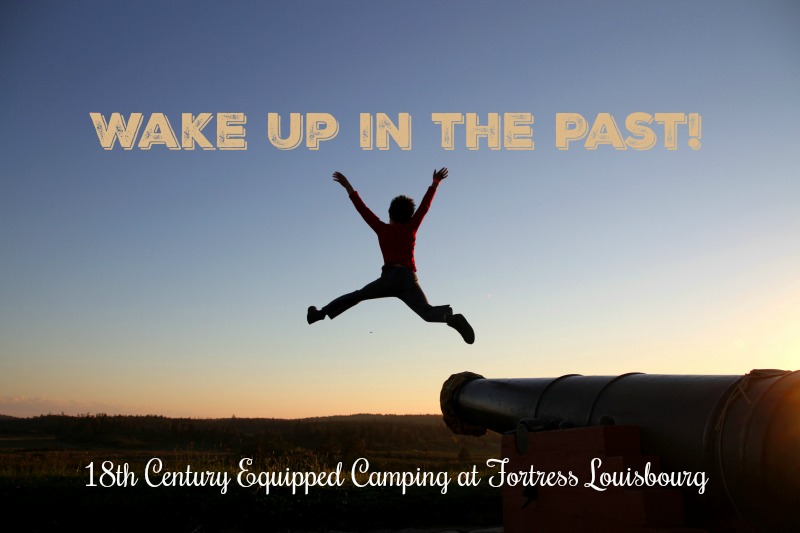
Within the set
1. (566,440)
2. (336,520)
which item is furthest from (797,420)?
(336,520)

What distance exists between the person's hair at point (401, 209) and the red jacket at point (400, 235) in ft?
0.29

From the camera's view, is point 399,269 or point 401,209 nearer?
point 399,269

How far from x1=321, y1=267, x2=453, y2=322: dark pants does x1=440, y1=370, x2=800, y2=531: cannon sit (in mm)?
1773

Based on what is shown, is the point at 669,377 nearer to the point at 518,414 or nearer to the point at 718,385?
the point at 718,385

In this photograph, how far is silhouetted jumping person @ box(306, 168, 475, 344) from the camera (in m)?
7.31

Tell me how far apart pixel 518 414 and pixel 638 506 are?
5.75 feet

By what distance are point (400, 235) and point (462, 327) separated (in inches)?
43.0

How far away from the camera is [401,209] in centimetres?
783

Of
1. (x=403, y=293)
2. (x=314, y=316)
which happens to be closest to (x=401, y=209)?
(x=403, y=293)

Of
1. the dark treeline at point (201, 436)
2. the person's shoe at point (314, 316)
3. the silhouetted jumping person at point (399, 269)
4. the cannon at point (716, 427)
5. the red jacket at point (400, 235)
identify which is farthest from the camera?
the dark treeline at point (201, 436)

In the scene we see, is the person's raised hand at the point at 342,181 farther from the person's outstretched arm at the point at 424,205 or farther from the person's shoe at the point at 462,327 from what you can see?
the person's shoe at the point at 462,327

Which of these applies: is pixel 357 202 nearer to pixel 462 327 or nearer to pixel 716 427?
pixel 462 327

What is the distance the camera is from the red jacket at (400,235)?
7496 mm

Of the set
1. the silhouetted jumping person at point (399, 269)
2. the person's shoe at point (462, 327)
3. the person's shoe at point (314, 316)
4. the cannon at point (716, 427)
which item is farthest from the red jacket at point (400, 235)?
the cannon at point (716, 427)
